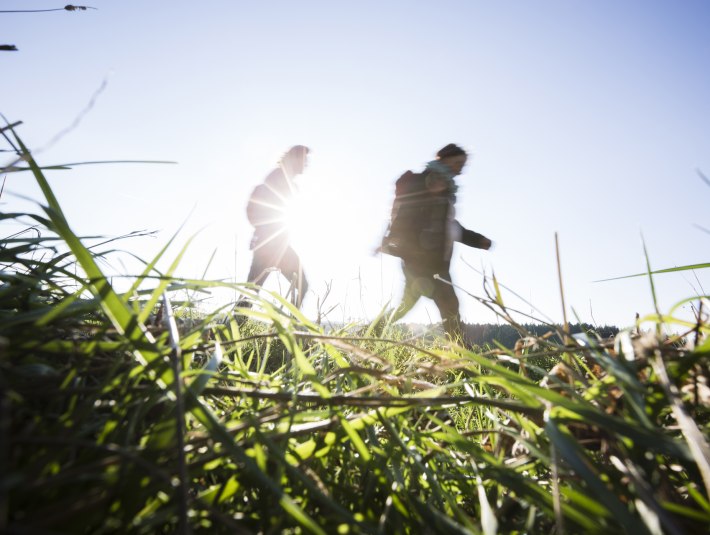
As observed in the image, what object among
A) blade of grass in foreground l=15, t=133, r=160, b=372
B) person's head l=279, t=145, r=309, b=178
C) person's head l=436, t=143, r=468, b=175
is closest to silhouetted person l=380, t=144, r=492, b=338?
person's head l=436, t=143, r=468, b=175

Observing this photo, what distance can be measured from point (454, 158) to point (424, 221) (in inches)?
51.4

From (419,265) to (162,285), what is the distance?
637 cm

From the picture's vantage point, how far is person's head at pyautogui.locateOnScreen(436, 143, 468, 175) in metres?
6.89

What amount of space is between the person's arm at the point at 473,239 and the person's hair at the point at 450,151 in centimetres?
154

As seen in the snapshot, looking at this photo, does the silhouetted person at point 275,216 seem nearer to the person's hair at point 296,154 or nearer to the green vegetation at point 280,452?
the person's hair at point 296,154

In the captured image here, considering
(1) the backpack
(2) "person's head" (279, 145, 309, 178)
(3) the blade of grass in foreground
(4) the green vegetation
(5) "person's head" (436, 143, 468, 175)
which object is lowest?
(4) the green vegetation

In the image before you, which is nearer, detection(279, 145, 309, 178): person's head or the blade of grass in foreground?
the blade of grass in foreground

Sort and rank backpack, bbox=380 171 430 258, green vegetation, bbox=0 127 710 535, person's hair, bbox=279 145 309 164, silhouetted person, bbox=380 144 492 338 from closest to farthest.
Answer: green vegetation, bbox=0 127 710 535 < silhouetted person, bbox=380 144 492 338 < backpack, bbox=380 171 430 258 < person's hair, bbox=279 145 309 164

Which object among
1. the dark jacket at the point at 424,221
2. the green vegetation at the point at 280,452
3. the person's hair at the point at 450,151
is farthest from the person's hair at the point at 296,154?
the green vegetation at the point at 280,452

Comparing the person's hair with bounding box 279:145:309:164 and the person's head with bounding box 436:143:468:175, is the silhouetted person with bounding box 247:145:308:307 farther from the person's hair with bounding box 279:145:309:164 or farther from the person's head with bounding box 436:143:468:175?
the person's head with bounding box 436:143:468:175

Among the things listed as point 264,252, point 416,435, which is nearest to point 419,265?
A: point 264,252

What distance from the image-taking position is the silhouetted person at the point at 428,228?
6.40m

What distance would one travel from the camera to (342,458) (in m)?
0.59

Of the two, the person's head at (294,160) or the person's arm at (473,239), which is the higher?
the person's head at (294,160)
